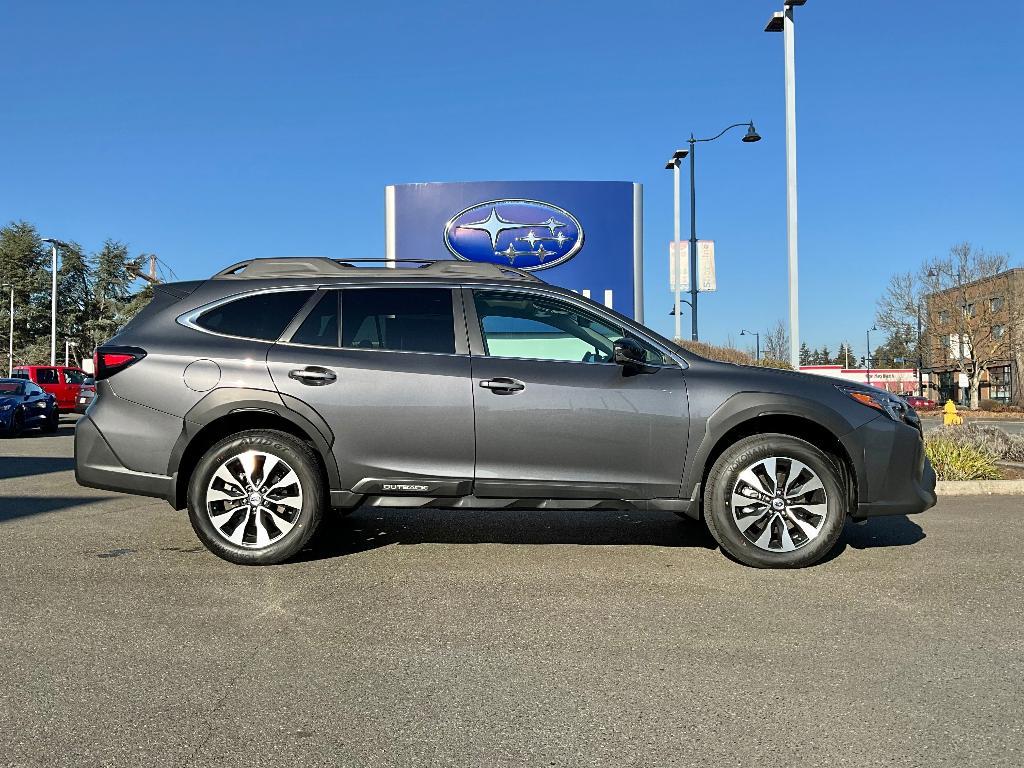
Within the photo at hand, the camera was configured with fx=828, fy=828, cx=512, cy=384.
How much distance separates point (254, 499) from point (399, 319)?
1.46m

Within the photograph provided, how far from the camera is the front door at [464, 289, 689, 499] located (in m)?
5.12

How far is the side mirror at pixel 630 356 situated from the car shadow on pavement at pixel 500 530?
4.59ft

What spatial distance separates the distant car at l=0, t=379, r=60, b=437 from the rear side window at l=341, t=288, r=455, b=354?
16.7 metres

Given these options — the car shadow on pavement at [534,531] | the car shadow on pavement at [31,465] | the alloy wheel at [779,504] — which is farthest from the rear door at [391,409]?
the car shadow on pavement at [31,465]

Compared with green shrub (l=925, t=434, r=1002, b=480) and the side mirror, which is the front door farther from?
green shrub (l=925, t=434, r=1002, b=480)

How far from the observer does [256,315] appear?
17.9 feet

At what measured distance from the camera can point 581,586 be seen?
4680 mm

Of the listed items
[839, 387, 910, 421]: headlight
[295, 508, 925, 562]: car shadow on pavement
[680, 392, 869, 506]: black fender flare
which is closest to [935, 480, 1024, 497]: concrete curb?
[295, 508, 925, 562]: car shadow on pavement

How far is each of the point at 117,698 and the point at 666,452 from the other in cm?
329

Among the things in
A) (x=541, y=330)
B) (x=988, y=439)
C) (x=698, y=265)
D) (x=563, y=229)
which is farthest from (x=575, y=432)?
(x=698, y=265)

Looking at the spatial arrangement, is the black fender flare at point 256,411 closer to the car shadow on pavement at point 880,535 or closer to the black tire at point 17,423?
the car shadow on pavement at point 880,535

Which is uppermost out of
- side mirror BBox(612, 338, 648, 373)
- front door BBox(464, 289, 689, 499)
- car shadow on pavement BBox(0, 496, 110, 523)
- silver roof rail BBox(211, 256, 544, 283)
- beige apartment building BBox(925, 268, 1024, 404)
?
beige apartment building BBox(925, 268, 1024, 404)

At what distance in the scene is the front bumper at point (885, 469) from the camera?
5.22 metres

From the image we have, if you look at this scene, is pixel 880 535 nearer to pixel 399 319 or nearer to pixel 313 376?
pixel 399 319
